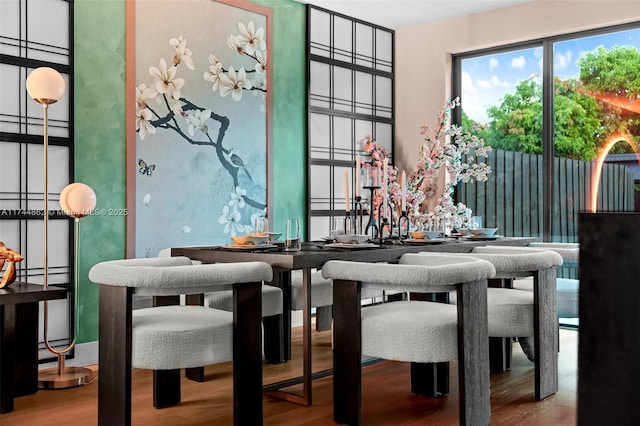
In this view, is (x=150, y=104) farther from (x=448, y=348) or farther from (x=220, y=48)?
(x=448, y=348)

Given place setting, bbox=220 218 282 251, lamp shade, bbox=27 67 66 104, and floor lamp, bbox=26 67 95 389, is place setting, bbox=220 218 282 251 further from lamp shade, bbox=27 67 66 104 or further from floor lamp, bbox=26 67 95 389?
lamp shade, bbox=27 67 66 104

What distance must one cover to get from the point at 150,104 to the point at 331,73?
5.89 feet

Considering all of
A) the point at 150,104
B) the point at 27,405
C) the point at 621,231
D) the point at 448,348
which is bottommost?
the point at 27,405

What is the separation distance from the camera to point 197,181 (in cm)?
421

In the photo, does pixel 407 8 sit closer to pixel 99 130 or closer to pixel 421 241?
pixel 421 241

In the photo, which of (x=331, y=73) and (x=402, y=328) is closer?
(x=402, y=328)

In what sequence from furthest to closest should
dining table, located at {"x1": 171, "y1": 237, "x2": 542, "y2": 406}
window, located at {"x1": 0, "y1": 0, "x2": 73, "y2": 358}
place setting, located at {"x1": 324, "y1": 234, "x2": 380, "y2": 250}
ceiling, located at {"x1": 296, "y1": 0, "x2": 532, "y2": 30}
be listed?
ceiling, located at {"x1": 296, "y1": 0, "x2": 532, "y2": 30} < window, located at {"x1": 0, "y1": 0, "x2": 73, "y2": 358} < place setting, located at {"x1": 324, "y1": 234, "x2": 380, "y2": 250} < dining table, located at {"x1": 171, "y1": 237, "x2": 542, "y2": 406}

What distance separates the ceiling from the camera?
198 inches

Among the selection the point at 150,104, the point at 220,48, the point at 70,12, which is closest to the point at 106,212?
the point at 150,104

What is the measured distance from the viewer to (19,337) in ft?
9.56

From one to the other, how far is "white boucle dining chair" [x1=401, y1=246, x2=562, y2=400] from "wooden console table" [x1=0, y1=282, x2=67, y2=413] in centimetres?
164

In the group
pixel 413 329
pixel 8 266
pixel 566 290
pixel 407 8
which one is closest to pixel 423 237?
pixel 566 290

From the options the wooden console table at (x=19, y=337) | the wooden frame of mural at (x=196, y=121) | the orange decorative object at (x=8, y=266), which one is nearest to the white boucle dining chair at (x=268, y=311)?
the wooden frame of mural at (x=196, y=121)

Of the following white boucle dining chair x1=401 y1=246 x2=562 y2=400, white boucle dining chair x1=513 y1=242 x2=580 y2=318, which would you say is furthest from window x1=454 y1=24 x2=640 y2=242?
white boucle dining chair x1=401 y1=246 x2=562 y2=400
